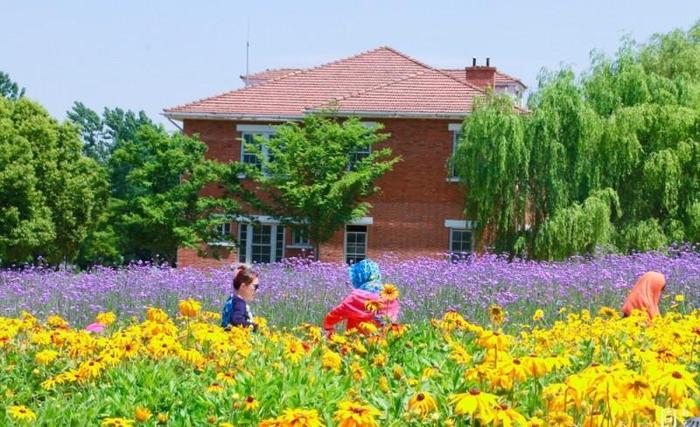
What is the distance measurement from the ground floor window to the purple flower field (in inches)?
778

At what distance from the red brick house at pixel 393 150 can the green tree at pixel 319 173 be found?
2.83 ft

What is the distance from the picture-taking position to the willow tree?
1309 inches

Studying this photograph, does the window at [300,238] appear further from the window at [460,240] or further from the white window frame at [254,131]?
the window at [460,240]

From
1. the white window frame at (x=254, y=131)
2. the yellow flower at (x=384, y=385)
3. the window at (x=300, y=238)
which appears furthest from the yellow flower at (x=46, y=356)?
the white window frame at (x=254, y=131)

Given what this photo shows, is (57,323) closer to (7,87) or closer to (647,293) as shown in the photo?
(647,293)

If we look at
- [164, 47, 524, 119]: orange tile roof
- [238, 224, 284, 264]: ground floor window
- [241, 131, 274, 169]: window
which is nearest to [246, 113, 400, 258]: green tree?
[238, 224, 284, 264]: ground floor window

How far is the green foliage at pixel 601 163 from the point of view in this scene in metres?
31.7

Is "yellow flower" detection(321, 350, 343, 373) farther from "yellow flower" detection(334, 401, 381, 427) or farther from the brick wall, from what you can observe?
the brick wall

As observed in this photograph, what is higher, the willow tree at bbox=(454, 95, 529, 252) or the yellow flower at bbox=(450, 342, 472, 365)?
the willow tree at bbox=(454, 95, 529, 252)

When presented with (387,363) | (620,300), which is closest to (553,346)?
(387,363)

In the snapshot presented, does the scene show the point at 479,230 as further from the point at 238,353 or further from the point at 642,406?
the point at 642,406

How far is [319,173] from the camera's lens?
36.8 meters

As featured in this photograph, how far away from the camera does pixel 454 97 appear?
38969 mm

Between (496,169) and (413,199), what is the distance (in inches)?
217
